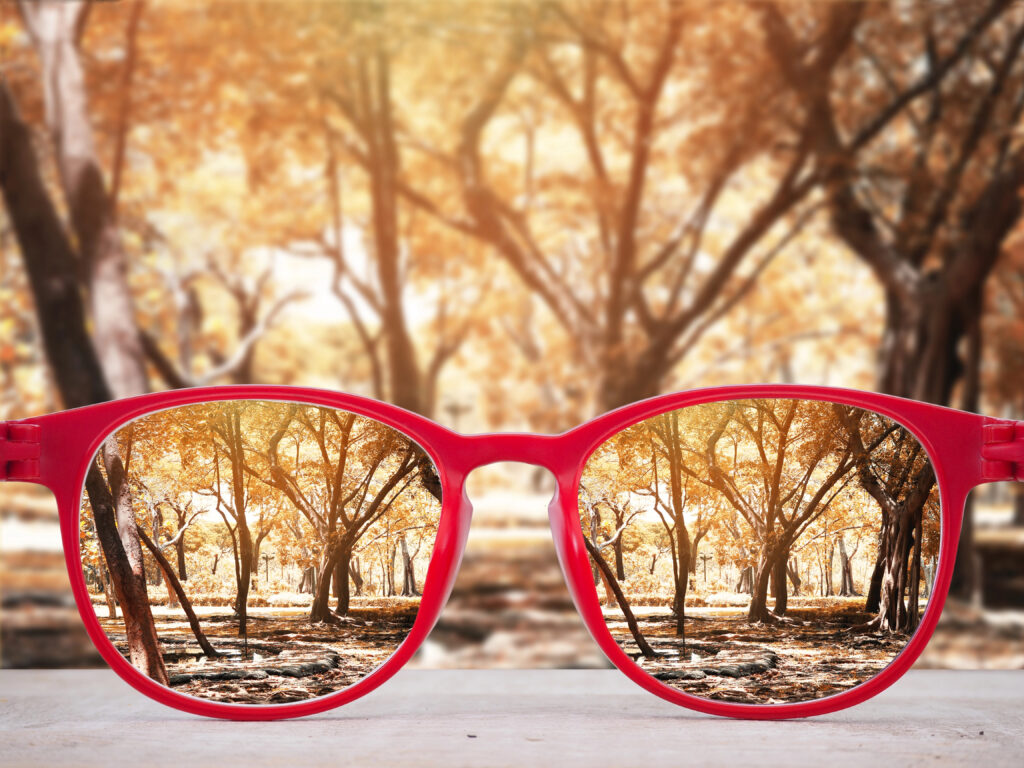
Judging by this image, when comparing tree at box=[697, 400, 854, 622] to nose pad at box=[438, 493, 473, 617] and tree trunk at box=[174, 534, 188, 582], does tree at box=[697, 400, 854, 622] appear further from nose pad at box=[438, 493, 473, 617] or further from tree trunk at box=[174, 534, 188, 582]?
tree trunk at box=[174, 534, 188, 582]

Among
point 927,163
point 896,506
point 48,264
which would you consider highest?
point 927,163

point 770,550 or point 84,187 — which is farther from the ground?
point 84,187

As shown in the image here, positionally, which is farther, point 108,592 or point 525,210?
point 525,210

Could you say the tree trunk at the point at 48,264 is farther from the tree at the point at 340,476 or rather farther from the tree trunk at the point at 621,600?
the tree trunk at the point at 621,600

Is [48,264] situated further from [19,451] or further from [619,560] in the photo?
[619,560]

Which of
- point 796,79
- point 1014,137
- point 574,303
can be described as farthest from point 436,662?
point 1014,137

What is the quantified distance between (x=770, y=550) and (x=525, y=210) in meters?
0.63

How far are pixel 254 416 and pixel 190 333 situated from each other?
58cm

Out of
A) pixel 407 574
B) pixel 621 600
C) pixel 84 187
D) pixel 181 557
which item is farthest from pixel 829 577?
pixel 84 187

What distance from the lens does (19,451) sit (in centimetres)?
47

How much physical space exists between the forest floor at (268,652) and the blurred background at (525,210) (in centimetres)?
52

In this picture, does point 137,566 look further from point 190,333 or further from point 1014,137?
point 1014,137

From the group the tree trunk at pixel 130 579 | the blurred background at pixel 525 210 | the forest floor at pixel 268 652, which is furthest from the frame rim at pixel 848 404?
the blurred background at pixel 525 210

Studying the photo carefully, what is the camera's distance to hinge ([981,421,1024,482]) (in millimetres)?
472
